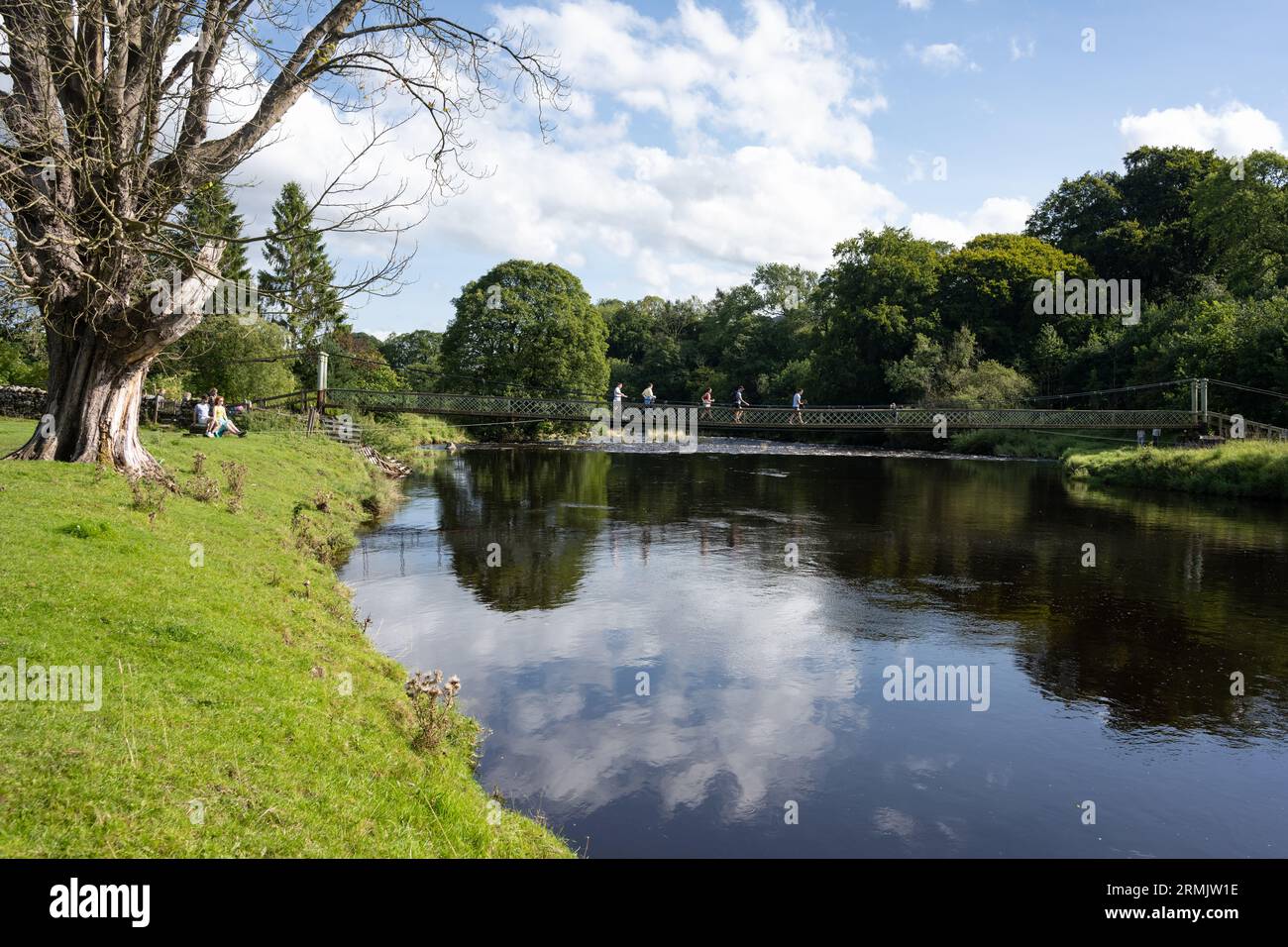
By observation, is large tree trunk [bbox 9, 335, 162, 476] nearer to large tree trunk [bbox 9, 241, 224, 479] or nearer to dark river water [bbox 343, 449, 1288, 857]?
large tree trunk [bbox 9, 241, 224, 479]

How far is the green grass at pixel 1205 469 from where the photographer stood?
35.4 meters

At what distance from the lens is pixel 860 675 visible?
14.2 m

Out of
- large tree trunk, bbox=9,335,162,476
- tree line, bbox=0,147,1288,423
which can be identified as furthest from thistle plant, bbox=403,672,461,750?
tree line, bbox=0,147,1288,423

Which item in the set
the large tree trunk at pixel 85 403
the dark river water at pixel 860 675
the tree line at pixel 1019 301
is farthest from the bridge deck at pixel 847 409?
the large tree trunk at pixel 85 403

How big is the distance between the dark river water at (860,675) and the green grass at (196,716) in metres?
1.70

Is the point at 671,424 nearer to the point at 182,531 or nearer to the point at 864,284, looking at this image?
the point at 864,284

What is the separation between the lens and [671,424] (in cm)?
8150

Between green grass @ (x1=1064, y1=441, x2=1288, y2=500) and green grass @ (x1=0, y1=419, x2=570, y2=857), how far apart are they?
1450 inches

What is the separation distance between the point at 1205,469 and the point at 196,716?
42973 millimetres

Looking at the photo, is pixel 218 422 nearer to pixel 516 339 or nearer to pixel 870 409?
pixel 870 409

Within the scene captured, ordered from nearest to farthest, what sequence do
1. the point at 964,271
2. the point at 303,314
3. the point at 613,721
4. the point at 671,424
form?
1. the point at 303,314
2. the point at 613,721
3. the point at 964,271
4. the point at 671,424

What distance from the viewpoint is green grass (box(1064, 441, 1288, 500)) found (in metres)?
35.4
